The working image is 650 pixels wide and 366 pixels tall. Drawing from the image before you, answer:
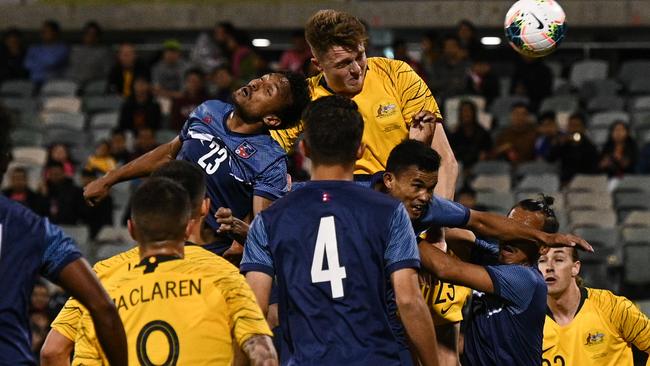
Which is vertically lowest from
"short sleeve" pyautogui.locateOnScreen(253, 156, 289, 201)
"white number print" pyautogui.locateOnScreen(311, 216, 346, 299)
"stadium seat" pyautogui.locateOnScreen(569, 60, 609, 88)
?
"white number print" pyautogui.locateOnScreen(311, 216, 346, 299)

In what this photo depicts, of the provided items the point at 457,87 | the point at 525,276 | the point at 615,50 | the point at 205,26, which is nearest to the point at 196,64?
the point at 205,26

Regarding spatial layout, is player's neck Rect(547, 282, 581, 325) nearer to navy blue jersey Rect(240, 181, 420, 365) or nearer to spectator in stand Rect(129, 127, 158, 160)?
navy blue jersey Rect(240, 181, 420, 365)

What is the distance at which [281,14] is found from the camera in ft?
70.5

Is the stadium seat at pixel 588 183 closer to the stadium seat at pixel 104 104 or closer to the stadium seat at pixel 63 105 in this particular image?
the stadium seat at pixel 104 104

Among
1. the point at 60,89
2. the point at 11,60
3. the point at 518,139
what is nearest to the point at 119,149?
the point at 60,89

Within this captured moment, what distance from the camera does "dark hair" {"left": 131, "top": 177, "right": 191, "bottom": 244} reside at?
5.45 meters

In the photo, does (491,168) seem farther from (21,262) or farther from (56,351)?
(21,262)

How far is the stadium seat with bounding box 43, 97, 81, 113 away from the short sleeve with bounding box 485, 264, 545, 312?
13.3 metres

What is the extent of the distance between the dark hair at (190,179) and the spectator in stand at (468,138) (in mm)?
10712

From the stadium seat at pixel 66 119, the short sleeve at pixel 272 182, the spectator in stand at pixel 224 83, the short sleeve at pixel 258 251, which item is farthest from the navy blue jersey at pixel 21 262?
the stadium seat at pixel 66 119

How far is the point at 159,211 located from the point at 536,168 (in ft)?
37.9

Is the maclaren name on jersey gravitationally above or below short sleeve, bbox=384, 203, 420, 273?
below

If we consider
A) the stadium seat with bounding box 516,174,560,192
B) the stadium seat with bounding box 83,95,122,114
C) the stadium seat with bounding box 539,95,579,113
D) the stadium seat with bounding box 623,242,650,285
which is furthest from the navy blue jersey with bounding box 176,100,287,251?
the stadium seat with bounding box 83,95,122,114

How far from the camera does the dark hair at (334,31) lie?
25.1 feet
